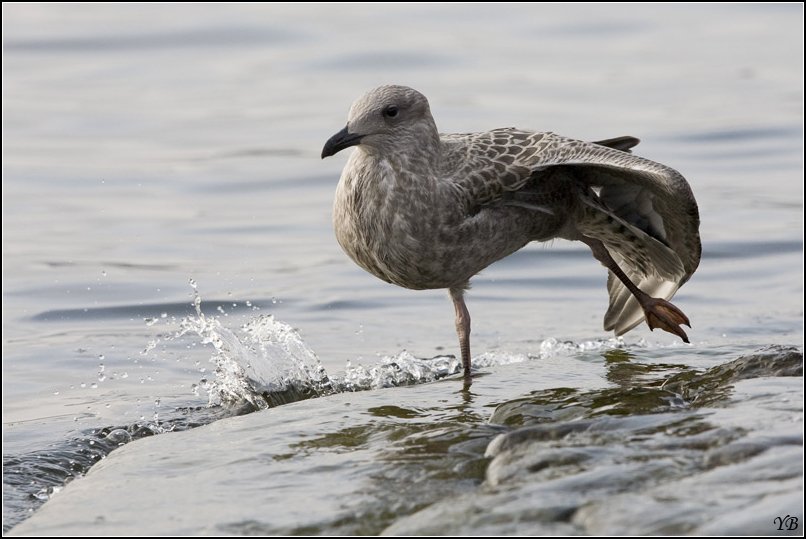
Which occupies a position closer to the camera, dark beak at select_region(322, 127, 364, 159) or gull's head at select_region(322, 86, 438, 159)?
dark beak at select_region(322, 127, 364, 159)

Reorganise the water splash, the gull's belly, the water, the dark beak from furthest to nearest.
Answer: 1. the water splash
2. the gull's belly
3. the dark beak
4. the water

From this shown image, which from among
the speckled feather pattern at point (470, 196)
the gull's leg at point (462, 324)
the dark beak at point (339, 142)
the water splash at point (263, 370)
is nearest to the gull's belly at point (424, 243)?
the speckled feather pattern at point (470, 196)

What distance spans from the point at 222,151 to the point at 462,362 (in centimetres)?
699

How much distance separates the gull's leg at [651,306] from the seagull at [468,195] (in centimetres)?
33

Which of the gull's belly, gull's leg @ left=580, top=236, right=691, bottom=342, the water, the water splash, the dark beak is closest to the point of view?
the water

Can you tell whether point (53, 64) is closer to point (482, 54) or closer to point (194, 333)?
point (482, 54)

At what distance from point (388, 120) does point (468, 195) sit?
1.61ft

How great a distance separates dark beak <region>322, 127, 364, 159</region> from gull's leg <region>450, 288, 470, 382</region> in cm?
114

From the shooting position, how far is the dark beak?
626 centimetres

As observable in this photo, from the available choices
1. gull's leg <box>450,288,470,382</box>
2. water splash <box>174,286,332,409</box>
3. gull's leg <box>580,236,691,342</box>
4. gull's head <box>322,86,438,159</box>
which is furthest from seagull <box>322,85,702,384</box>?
water splash <box>174,286,332,409</box>

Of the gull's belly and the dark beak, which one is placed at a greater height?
the dark beak

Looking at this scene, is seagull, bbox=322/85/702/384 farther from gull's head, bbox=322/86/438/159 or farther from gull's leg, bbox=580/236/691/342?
gull's leg, bbox=580/236/691/342

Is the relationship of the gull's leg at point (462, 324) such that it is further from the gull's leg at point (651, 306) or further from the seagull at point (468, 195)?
the gull's leg at point (651, 306)

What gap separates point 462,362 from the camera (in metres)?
7.44
